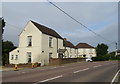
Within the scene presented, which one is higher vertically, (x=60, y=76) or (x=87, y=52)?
(x=87, y=52)

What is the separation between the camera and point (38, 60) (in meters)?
42.0

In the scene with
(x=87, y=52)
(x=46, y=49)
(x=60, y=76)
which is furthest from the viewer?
(x=87, y=52)

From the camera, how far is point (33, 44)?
42844 mm

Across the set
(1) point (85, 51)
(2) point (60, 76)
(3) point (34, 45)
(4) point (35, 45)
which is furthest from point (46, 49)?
(1) point (85, 51)

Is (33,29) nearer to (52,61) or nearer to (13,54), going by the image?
(52,61)

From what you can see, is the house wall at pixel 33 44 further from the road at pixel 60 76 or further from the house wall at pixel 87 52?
the house wall at pixel 87 52

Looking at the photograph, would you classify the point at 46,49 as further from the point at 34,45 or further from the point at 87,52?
the point at 87,52

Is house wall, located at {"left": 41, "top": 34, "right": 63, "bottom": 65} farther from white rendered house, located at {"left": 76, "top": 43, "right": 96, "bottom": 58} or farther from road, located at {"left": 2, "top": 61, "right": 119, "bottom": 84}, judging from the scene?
white rendered house, located at {"left": 76, "top": 43, "right": 96, "bottom": 58}

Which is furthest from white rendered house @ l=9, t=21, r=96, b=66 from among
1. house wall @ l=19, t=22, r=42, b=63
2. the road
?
the road

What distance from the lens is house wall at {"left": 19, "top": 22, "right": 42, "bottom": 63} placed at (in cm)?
4212

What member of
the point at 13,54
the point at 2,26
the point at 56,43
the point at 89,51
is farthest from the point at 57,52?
the point at 89,51

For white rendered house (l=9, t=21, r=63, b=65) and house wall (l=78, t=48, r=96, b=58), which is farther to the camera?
house wall (l=78, t=48, r=96, b=58)

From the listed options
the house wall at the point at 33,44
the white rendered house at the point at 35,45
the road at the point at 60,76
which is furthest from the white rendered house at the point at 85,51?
the road at the point at 60,76

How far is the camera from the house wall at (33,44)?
42.1 m
